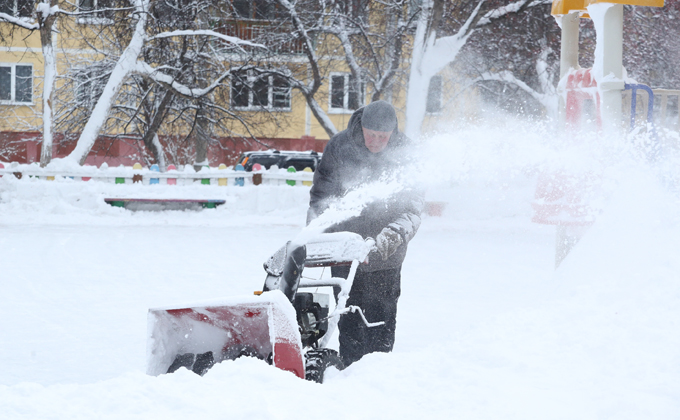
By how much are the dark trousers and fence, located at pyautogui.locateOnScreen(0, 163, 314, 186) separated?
9.41 m

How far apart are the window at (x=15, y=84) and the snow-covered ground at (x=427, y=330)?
16409 mm

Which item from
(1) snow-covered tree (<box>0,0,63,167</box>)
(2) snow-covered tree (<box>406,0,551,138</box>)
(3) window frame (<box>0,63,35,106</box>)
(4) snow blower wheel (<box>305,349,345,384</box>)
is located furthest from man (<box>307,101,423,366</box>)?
(3) window frame (<box>0,63,35,106</box>)

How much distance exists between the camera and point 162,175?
13.0 metres

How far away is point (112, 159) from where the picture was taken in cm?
2362

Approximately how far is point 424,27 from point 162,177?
5.69 metres

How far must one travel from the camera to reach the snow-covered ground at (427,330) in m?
2.54

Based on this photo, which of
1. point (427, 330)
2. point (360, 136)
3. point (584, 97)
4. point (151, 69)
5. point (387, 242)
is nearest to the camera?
point (387, 242)

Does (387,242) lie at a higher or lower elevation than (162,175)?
lower

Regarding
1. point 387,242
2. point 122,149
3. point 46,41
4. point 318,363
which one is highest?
point 46,41

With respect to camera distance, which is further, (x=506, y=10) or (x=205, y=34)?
(x=506, y=10)

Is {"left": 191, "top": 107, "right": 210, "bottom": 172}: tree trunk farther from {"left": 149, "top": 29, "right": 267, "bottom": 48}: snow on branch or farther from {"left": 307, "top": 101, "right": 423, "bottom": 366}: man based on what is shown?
{"left": 307, "top": 101, "right": 423, "bottom": 366}: man

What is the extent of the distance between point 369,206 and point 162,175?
9.83 meters

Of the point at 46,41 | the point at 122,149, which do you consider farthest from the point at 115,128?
the point at 46,41

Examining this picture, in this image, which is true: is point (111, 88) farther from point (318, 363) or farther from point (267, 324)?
point (318, 363)
